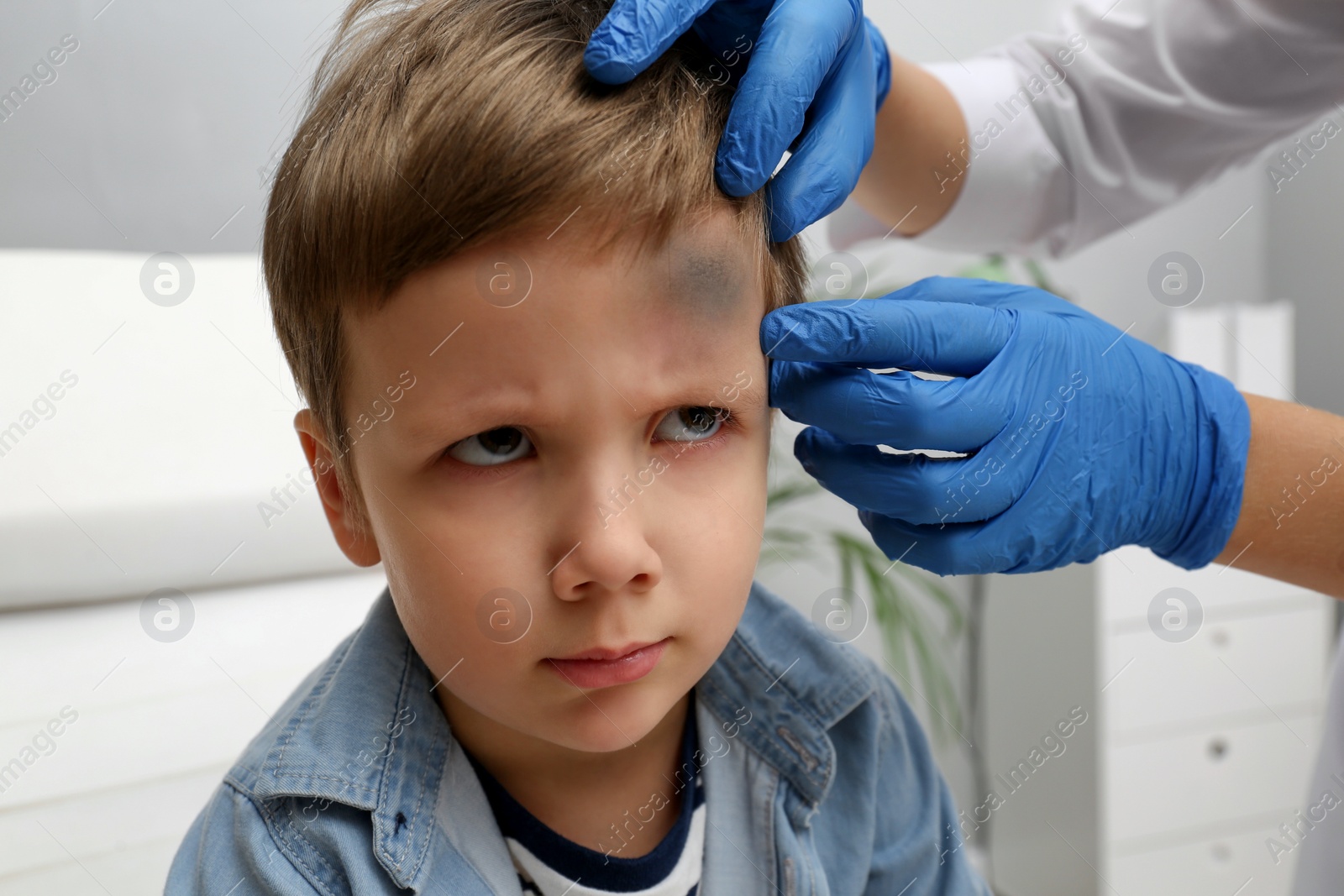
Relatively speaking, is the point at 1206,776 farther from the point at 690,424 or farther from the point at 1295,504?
the point at 690,424

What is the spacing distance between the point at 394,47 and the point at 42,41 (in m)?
1.03

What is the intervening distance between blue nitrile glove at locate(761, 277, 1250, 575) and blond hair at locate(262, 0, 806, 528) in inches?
4.1

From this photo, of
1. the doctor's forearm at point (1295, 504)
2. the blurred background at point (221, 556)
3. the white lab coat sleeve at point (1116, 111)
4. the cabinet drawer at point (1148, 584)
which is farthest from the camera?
the cabinet drawer at point (1148, 584)

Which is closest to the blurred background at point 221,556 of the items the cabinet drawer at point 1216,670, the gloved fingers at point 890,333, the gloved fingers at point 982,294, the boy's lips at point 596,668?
the cabinet drawer at point 1216,670

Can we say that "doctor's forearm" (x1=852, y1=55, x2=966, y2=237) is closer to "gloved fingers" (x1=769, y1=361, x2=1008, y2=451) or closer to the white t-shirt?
"gloved fingers" (x1=769, y1=361, x2=1008, y2=451)

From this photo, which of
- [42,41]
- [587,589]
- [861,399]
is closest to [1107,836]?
[861,399]

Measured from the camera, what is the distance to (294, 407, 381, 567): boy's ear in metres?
A: 0.75

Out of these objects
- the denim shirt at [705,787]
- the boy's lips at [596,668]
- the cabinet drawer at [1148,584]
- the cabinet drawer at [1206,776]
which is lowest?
the cabinet drawer at [1206,776]

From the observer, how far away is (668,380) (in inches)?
24.4

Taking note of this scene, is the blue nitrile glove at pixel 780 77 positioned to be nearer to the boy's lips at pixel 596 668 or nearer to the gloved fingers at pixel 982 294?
the gloved fingers at pixel 982 294

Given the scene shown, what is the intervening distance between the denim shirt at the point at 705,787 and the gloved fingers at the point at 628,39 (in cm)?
47

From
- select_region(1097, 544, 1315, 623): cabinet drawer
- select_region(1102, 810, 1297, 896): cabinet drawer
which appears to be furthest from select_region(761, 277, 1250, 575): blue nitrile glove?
select_region(1102, 810, 1297, 896): cabinet drawer

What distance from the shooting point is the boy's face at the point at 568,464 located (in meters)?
0.59

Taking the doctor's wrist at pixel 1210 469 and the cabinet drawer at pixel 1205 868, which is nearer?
the doctor's wrist at pixel 1210 469
